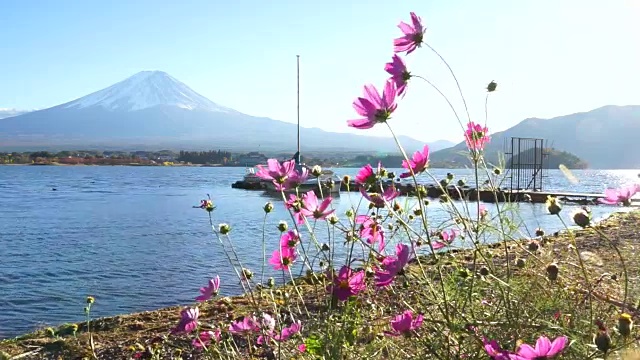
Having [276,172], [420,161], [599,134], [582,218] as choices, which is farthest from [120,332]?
[599,134]

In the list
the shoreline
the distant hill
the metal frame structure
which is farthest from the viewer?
the distant hill

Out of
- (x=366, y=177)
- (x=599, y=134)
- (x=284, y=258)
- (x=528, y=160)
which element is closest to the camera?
(x=366, y=177)

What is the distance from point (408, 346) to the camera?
1427mm

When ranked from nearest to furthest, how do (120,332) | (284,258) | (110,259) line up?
1. (284,258)
2. (120,332)
3. (110,259)

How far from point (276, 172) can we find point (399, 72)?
36 cm

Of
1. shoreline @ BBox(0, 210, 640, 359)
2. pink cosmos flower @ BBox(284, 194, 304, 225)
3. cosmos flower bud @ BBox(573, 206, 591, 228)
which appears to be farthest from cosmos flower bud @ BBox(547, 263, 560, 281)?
shoreline @ BBox(0, 210, 640, 359)

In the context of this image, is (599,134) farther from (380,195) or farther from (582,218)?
(582,218)

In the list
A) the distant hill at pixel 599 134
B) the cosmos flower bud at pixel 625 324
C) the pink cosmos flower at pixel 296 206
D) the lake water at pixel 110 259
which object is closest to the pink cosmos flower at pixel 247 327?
the pink cosmos flower at pixel 296 206

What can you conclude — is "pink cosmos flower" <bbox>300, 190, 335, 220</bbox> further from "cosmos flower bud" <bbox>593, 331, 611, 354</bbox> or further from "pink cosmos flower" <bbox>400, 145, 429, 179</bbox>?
"cosmos flower bud" <bbox>593, 331, 611, 354</bbox>

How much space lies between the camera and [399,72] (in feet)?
3.95

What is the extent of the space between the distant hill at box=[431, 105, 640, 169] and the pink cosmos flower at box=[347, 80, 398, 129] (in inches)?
4604

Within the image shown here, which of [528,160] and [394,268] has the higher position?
[394,268]

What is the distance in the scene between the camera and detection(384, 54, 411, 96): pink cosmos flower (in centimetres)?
117

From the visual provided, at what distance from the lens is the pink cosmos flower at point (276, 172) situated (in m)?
1.37
